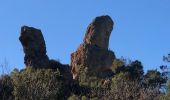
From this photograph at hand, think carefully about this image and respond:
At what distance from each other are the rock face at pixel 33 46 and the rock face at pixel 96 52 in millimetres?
4064

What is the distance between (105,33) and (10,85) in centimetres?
2170

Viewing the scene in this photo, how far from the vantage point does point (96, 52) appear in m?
62.9

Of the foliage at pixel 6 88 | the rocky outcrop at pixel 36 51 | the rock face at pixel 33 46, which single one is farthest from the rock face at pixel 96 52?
the foliage at pixel 6 88

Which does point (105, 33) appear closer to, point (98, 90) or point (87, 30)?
point (87, 30)

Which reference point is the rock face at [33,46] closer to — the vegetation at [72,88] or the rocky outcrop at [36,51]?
the rocky outcrop at [36,51]

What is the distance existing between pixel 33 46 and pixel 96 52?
618 cm

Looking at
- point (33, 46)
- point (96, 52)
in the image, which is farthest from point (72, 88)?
point (96, 52)

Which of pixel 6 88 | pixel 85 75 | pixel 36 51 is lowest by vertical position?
pixel 6 88

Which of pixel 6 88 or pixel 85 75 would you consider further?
pixel 85 75

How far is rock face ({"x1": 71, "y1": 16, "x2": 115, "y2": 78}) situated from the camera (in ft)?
204

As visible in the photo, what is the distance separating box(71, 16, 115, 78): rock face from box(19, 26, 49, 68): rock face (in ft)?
13.3

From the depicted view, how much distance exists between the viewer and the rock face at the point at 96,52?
62.3 m

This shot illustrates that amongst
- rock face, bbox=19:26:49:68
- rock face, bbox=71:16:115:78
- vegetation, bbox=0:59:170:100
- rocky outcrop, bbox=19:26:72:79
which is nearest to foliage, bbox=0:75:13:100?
vegetation, bbox=0:59:170:100

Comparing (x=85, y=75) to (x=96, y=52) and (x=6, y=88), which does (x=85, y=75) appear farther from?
(x=6, y=88)
